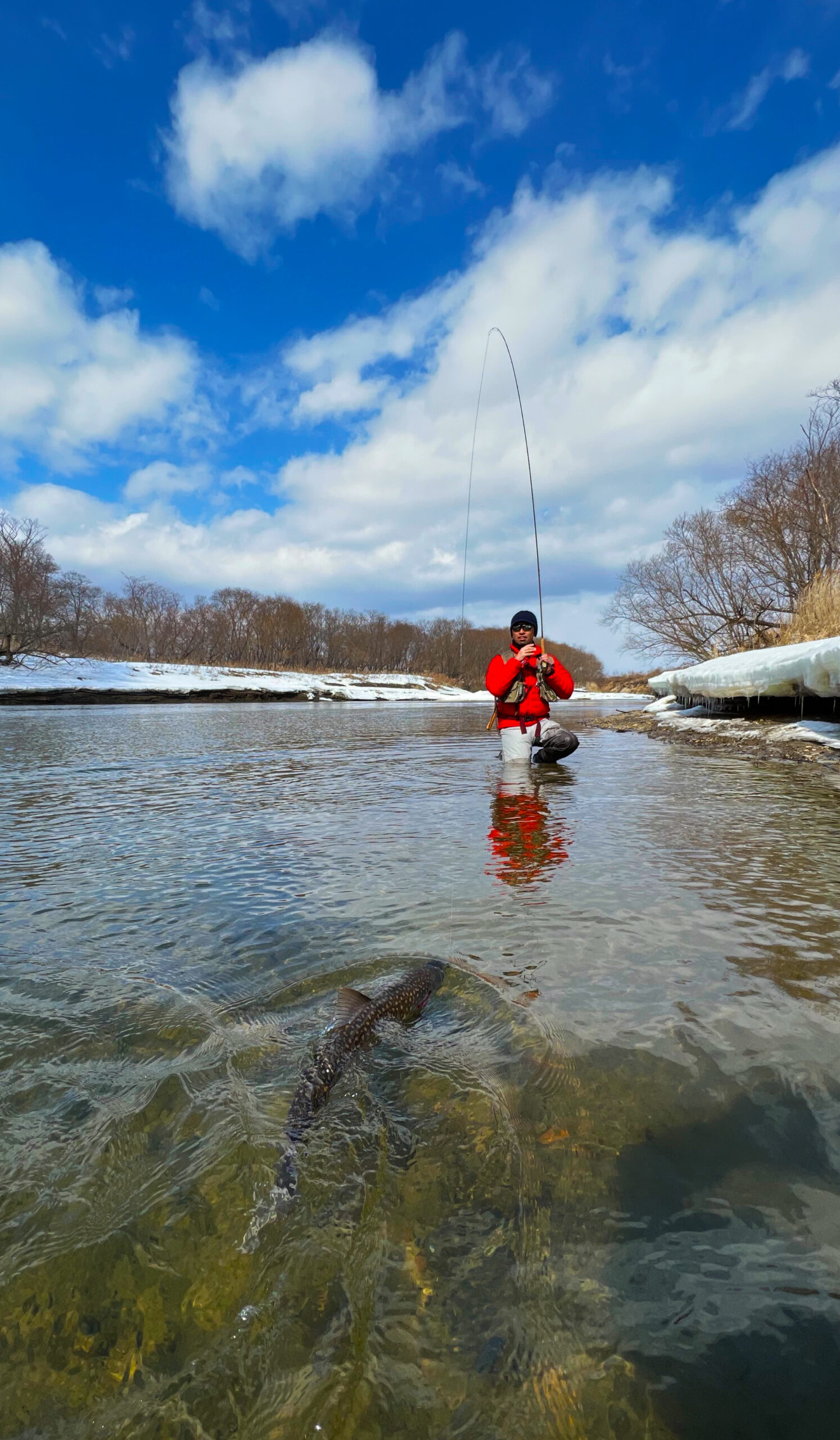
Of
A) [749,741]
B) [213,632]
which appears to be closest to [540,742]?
[749,741]

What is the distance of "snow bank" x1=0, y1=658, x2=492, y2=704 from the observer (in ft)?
105

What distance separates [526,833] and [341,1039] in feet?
11.3

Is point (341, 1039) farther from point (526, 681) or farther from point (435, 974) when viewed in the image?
point (526, 681)

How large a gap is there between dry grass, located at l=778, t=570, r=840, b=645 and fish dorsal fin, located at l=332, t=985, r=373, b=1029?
13.9 metres

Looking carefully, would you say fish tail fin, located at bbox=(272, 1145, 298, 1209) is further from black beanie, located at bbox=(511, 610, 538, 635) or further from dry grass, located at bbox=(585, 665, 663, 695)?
dry grass, located at bbox=(585, 665, 663, 695)

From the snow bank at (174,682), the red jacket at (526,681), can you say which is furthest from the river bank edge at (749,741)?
the snow bank at (174,682)

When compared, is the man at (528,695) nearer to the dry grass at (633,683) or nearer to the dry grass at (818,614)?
the dry grass at (818,614)

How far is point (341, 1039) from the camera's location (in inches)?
86.1

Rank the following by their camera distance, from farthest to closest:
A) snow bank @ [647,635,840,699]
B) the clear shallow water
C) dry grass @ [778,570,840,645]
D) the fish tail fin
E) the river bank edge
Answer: dry grass @ [778,570,840,645] < the river bank edge < snow bank @ [647,635,840,699] < the fish tail fin < the clear shallow water

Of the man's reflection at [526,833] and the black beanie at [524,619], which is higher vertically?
the black beanie at [524,619]

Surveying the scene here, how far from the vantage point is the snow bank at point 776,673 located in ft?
28.0

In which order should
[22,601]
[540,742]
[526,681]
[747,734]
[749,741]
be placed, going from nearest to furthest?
[526,681], [540,742], [749,741], [747,734], [22,601]

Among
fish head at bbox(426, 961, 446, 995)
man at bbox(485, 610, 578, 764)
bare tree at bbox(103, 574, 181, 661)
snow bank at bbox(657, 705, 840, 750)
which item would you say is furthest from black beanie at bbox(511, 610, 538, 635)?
bare tree at bbox(103, 574, 181, 661)

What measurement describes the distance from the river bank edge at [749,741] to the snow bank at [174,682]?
2734 centimetres
